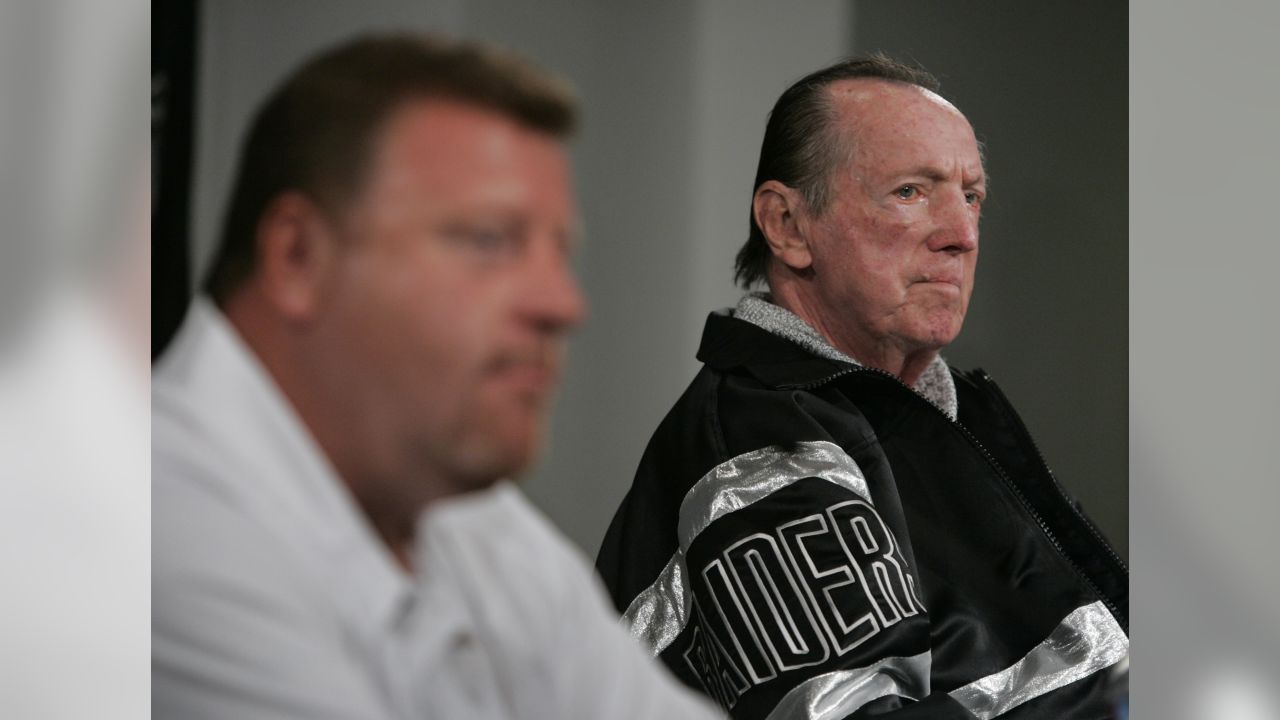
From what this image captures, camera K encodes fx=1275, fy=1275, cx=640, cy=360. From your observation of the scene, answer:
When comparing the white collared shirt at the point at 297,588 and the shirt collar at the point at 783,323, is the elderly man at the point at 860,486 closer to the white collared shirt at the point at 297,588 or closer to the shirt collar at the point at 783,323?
the shirt collar at the point at 783,323

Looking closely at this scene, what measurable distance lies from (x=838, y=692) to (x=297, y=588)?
1.71ft

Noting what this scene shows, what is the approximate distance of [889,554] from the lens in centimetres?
127

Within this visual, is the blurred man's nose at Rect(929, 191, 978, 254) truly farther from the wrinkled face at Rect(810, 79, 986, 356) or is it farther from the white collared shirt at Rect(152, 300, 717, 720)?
the white collared shirt at Rect(152, 300, 717, 720)

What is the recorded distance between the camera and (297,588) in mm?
1123

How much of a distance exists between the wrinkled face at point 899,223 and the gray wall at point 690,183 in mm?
31

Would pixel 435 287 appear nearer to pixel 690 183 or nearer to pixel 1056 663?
pixel 690 183

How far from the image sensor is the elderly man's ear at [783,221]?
129 centimetres

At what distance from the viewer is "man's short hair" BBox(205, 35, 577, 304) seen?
3.73 feet

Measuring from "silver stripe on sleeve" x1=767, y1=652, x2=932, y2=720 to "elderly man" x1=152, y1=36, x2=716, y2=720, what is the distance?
0.79 feet

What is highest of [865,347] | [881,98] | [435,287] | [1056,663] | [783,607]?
[881,98]

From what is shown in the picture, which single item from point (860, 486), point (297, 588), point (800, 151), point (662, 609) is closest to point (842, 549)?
point (860, 486)
